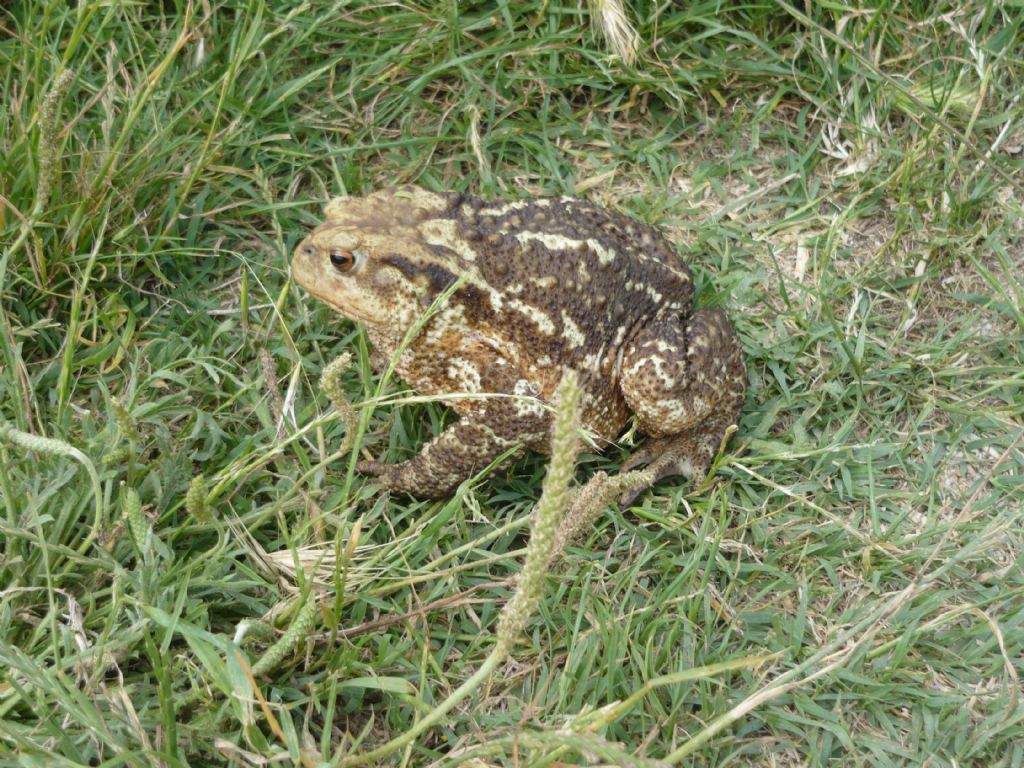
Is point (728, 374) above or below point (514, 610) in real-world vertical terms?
below

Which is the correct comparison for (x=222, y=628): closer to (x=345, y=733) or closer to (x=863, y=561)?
(x=345, y=733)

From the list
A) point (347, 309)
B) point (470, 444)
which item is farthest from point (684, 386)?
point (347, 309)

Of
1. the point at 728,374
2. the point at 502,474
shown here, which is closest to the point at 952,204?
the point at 728,374

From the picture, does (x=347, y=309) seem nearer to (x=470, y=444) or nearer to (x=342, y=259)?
(x=342, y=259)

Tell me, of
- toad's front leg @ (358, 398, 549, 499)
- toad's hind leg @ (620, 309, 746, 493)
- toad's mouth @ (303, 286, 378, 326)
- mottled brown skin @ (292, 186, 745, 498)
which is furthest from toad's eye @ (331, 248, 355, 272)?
toad's hind leg @ (620, 309, 746, 493)

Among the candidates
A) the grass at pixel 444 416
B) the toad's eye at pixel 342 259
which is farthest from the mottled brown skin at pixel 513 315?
the grass at pixel 444 416

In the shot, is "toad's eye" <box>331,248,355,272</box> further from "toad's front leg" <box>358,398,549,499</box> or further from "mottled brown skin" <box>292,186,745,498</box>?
"toad's front leg" <box>358,398,549,499</box>

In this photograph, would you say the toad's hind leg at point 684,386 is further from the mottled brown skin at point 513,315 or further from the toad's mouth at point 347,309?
the toad's mouth at point 347,309
